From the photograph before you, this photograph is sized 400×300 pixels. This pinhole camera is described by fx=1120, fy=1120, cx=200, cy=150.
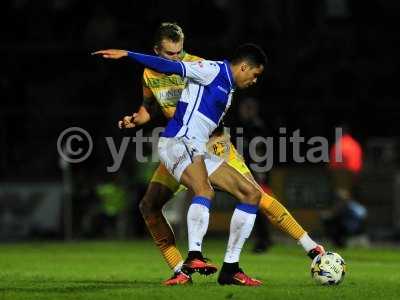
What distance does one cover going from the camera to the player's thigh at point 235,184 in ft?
30.5

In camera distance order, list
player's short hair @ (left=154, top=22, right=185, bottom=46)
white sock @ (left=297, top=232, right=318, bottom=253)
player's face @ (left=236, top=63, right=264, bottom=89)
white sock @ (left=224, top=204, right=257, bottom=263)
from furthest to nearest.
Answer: white sock @ (left=297, top=232, right=318, bottom=253) < player's short hair @ (left=154, top=22, right=185, bottom=46) < player's face @ (left=236, top=63, right=264, bottom=89) < white sock @ (left=224, top=204, right=257, bottom=263)

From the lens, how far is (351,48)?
23.7 m

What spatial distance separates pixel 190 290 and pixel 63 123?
13.8 metres

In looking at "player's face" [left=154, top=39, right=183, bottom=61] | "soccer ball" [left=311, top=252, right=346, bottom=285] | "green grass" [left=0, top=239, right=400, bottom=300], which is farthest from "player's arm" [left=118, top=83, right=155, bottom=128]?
"soccer ball" [left=311, top=252, right=346, bottom=285]

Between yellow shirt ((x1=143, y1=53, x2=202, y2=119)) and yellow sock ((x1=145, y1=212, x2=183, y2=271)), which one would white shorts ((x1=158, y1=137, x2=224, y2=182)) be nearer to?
yellow shirt ((x1=143, y1=53, x2=202, y2=119))

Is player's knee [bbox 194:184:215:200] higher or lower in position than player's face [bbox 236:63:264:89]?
lower

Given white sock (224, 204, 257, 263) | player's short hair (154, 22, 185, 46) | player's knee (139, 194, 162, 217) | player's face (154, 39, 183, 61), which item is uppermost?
player's short hair (154, 22, 185, 46)

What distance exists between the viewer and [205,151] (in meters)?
9.41

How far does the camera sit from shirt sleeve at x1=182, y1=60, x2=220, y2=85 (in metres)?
9.00

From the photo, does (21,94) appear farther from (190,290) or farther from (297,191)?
(190,290)

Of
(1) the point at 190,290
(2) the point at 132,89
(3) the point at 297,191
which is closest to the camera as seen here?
(1) the point at 190,290

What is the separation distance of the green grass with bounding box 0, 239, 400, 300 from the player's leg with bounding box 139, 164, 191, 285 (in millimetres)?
320

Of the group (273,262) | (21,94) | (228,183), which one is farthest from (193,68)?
(21,94)

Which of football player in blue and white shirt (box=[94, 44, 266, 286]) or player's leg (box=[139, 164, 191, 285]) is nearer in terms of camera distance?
football player in blue and white shirt (box=[94, 44, 266, 286])
